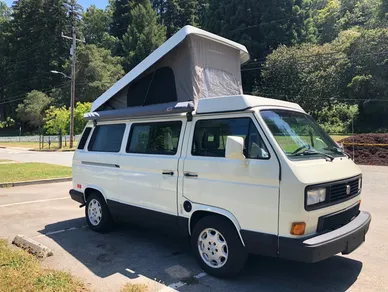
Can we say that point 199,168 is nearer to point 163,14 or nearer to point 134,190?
point 134,190

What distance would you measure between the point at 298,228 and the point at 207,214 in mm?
1274

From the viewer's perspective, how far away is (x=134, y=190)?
5.39m

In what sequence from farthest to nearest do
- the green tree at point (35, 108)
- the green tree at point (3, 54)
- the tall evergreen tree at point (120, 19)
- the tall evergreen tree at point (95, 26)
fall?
the tall evergreen tree at point (95, 26)
the green tree at point (3, 54)
the tall evergreen tree at point (120, 19)
the green tree at point (35, 108)

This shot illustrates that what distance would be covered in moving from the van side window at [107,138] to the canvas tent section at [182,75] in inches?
11.4

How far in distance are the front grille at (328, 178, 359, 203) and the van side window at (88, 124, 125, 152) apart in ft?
11.4

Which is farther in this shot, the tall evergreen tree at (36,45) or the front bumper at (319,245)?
the tall evergreen tree at (36,45)

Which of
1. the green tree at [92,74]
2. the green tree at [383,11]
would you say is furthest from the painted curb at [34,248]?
the green tree at [92,74]

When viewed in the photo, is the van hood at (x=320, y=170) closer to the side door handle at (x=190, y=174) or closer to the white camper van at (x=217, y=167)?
the white camper van at (x=217, y=167)

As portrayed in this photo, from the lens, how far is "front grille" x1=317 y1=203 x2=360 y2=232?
150 inches

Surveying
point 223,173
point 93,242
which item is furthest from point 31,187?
point 223,173

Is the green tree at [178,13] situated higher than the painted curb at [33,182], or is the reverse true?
the green tree at [178,13]

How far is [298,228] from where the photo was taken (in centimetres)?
361

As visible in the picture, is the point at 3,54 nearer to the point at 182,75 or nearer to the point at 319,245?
the point at 182,75

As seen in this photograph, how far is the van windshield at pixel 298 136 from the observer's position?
3.99 m
